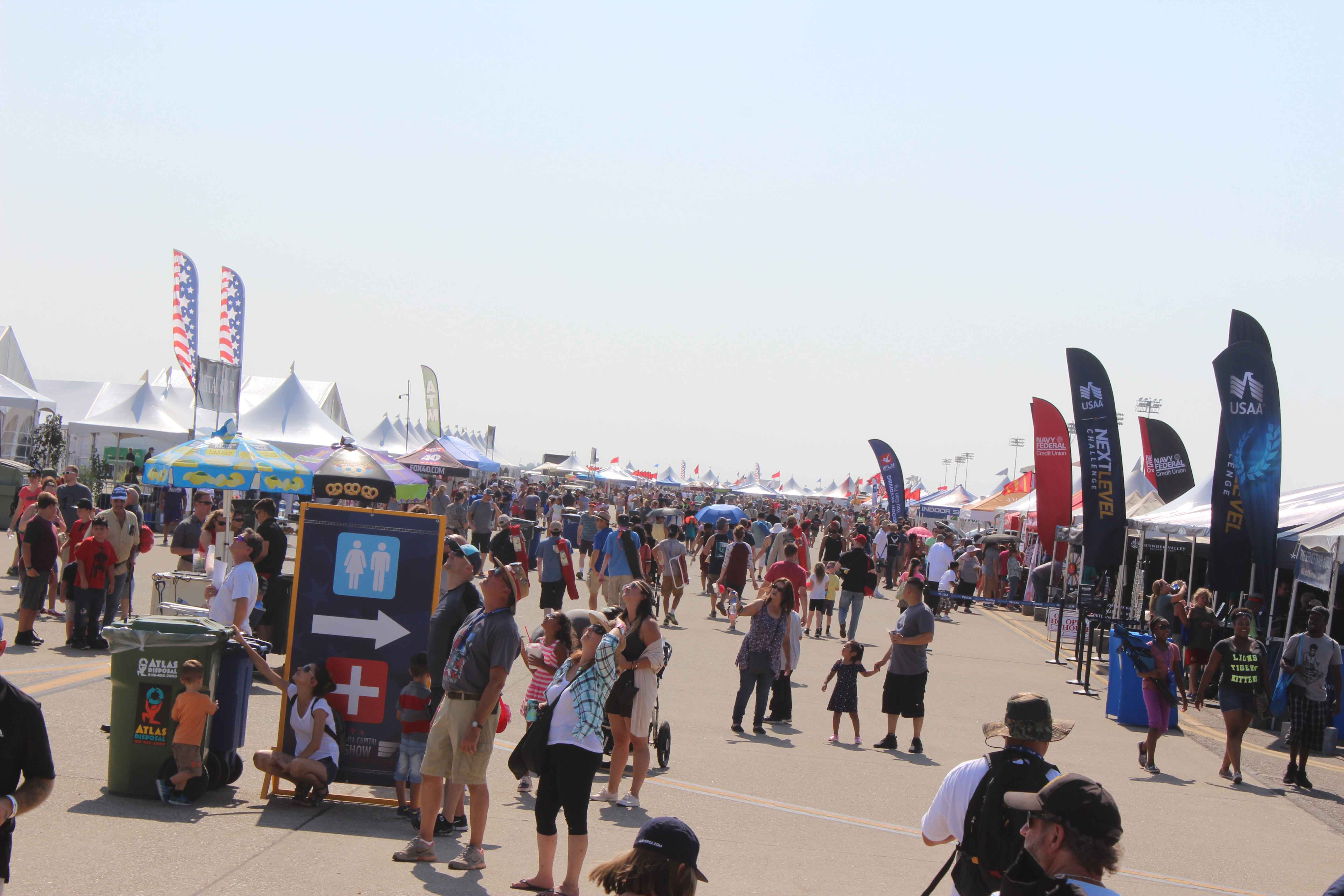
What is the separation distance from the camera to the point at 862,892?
596 centimetres

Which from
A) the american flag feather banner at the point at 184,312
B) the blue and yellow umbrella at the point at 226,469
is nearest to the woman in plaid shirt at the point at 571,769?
the blue and yellow umbrella at the point at 226,469

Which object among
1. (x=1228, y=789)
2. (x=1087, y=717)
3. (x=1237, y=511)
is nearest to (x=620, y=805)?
(x=1228, y=789)

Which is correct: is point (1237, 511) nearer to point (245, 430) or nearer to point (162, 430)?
point (245, 430)

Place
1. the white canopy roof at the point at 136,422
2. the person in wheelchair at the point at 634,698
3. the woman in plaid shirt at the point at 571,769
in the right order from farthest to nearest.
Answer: the white canopy roof at the point at 136,422
the person in wheelchair at the point at 634,698
the woman in plaid shirt at the point at 571,769

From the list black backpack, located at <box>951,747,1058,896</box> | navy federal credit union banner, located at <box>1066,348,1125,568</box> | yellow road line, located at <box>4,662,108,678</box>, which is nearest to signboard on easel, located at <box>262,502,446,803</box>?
black backpack, located at <box>951,747,1058,896</box>

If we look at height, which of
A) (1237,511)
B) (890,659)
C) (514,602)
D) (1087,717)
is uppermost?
(1237,511)

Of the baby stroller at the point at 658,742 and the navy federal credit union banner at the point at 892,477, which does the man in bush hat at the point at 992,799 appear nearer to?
the baby stroller at the point at 658,742

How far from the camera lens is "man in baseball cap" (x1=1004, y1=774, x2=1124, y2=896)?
260cm

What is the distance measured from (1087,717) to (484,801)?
933 centimetres

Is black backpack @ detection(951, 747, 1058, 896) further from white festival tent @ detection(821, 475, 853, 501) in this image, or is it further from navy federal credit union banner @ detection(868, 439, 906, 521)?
white festival tent @ detection(821, 475, 853, 501)

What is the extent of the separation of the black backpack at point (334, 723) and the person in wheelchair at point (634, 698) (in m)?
1.71

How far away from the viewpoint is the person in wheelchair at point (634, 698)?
7223mm

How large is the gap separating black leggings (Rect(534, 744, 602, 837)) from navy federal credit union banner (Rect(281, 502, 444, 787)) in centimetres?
173

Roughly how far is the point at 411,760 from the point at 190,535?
9.68m
